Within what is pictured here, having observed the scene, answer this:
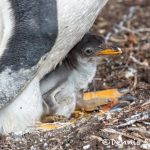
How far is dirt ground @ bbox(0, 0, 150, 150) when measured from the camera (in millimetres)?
3441

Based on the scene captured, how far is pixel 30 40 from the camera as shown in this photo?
10.9 ft

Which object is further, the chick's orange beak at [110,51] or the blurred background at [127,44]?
the blurred background at [127,44]

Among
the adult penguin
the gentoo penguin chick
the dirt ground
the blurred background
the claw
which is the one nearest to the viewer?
the adult penguin

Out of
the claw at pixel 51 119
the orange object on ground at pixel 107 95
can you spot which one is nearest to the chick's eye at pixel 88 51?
the orange object on ground at pixel 107 95

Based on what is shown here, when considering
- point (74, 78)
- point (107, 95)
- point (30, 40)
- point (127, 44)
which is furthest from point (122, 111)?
point (127, 44)

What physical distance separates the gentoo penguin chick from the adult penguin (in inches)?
14.2

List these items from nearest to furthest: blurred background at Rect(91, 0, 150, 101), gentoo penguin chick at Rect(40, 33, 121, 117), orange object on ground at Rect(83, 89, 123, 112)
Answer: gentoo penguin chick at Rect(40, 33, 121, 117) < orange object on ground at Rect(83, 89, 123, 112) < blurred background at Rect(91, 0, 150, 101)

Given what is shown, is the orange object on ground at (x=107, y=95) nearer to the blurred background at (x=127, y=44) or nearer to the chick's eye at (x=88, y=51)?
the blurred background at (x=127, y=44)

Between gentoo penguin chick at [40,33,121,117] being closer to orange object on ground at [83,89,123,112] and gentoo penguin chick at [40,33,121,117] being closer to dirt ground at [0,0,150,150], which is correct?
orange object on ground at [83,89,123,112]

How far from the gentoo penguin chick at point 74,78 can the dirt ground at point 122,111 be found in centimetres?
20

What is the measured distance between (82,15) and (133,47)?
179 cm

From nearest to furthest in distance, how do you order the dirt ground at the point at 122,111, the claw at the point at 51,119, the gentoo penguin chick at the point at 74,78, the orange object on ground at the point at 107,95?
the dirt ground at the point at 122,111, the claw at the point at 51,119, the gentoo penguin chick at the point at 74,78, the orange object on ground at the point at 107,95

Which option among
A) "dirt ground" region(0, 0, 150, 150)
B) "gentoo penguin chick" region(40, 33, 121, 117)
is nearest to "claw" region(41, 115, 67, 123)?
"gentoo penguin chick" region(40, 33, 121, 117)

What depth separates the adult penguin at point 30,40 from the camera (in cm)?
325
